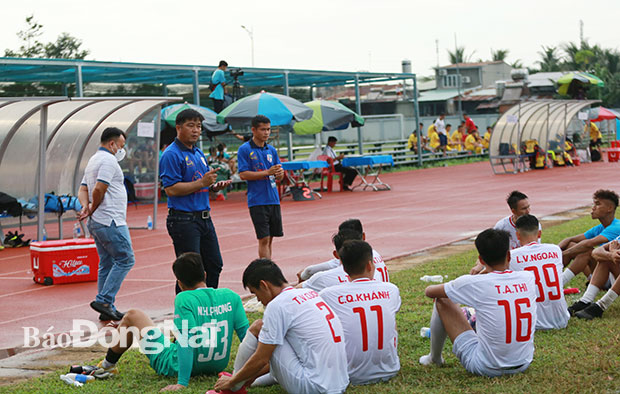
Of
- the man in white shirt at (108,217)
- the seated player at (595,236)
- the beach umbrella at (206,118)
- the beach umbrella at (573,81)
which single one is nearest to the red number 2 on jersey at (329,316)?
the man in white shirt at (108,217)

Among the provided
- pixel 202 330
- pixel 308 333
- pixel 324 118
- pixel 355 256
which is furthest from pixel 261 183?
pixel 324 118

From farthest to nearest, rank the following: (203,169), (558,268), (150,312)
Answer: (150,312)
(203,169)
(558,268)

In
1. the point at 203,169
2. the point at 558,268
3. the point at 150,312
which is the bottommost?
the point at 150,312

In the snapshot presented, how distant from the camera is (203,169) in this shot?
8.05 meters

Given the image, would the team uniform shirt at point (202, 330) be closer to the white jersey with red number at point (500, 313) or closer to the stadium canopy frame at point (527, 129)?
the white jersey with red number at point (500, 313)

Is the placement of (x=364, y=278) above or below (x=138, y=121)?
below

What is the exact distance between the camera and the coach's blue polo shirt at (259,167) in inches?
388

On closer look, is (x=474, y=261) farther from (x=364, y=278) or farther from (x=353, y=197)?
(x=353, y=197)

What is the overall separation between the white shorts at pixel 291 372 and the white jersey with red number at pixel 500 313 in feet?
3.67

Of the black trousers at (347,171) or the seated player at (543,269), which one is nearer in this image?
the seated player at (543,269)

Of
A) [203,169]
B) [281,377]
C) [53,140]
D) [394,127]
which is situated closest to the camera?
[281,377]

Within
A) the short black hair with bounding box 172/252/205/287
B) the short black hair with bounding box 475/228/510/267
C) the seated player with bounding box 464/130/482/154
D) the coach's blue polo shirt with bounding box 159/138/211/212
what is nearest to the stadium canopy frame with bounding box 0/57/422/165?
the seated player with bounding box 464/130/482/154

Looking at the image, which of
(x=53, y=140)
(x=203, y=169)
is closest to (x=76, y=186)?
(x=53, y=140)

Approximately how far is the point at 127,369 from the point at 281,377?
180 centimetres
